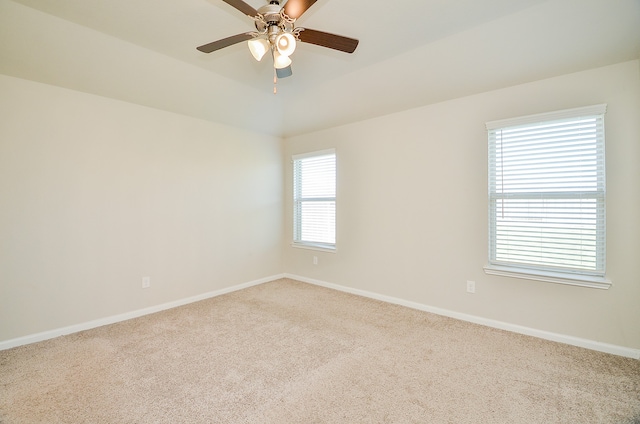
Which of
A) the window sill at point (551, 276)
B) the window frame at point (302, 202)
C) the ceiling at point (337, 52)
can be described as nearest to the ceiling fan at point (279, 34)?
the ceiling at point (337, 52)

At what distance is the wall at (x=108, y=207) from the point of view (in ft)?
8.43

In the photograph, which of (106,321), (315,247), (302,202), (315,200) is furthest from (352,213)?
(106,321)

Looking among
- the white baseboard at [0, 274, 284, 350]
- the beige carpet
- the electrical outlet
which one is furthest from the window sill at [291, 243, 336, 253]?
the electrical outlet

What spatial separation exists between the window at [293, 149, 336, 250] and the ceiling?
Answer: 1.24m

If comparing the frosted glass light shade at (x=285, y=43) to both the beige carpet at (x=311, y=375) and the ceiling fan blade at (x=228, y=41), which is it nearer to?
the ceiling fan blade at (x=228, y=41)

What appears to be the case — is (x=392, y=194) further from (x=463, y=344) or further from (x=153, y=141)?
(x=153, y=141)

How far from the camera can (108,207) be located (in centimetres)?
306

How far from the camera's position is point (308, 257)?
4617 mm

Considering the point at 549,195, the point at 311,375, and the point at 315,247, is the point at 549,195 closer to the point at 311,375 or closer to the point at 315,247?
the point at 311,375

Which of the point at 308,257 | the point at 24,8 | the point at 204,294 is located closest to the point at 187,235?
the point at 204,294

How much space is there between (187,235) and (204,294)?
86 centimetres

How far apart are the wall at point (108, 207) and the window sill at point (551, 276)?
3.34 metres

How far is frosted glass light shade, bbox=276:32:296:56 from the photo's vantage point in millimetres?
1719

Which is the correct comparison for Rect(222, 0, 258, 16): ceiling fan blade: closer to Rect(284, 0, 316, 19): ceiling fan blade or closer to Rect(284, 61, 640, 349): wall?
Rect(284, 0, 316, 19): ceiling fan blade
